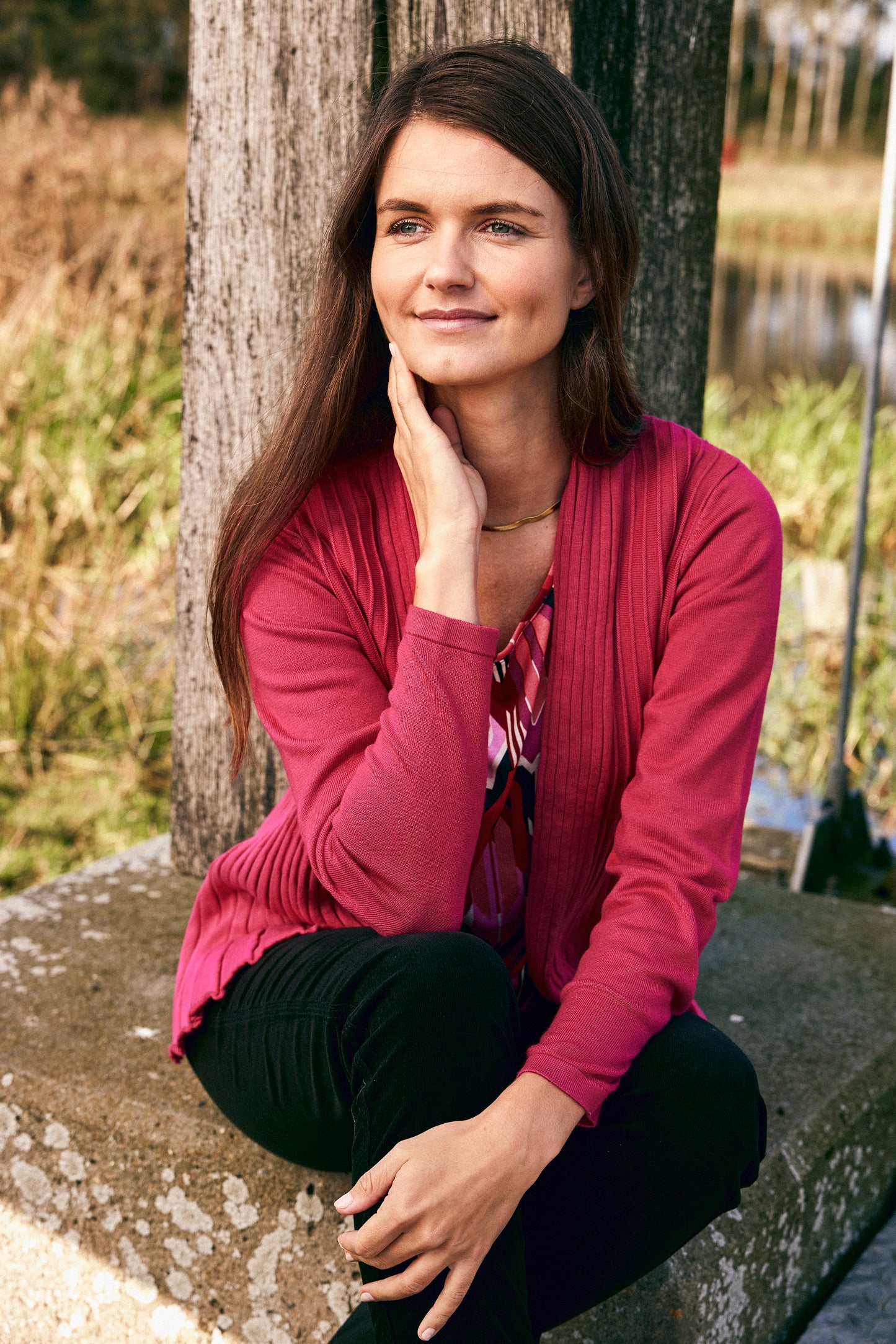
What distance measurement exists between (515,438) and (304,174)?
70cm

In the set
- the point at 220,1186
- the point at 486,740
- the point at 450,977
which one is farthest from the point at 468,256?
the point at 220,1186

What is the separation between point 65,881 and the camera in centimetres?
229

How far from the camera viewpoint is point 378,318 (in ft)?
5.34

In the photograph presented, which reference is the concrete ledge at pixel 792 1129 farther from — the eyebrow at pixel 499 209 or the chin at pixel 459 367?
the eyebrow at pixel 499 209

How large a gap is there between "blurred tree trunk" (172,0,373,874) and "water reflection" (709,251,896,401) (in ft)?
17.0

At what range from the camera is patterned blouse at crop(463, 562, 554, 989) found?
156cm

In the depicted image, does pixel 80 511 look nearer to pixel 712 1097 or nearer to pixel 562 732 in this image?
pixel 562 732

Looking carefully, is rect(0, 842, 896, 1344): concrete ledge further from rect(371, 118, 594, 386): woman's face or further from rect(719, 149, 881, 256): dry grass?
rect(719, 149, 881, 256): dry grass

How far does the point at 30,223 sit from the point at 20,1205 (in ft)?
16.1

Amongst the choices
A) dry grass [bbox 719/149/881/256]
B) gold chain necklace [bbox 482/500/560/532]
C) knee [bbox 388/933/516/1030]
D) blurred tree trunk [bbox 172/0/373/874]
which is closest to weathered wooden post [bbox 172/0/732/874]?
blurred tree trunk [bbox 172/0/373/874]

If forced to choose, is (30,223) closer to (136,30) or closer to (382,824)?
(382,824)

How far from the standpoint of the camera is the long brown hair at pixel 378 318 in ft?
4.68

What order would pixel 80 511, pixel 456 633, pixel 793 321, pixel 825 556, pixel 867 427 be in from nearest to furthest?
pixel 456 633 → pixel 867 427 → pixel 80 511 → pixel 825 556 → pixel 793 321

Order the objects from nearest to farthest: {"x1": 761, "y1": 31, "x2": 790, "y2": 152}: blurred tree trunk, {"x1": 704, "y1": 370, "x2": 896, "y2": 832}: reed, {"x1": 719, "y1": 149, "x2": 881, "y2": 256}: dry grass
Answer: {"x1": 704, "y1": 370, "x2": 896, "y2": 832}: reed → {"x1": 719, "y1": 149, "x2": 881, "y2": 256}: dry grass → {"x1": 761, "y1": 31, "x2": 790, "y2": 152}: blurred tree trunk
